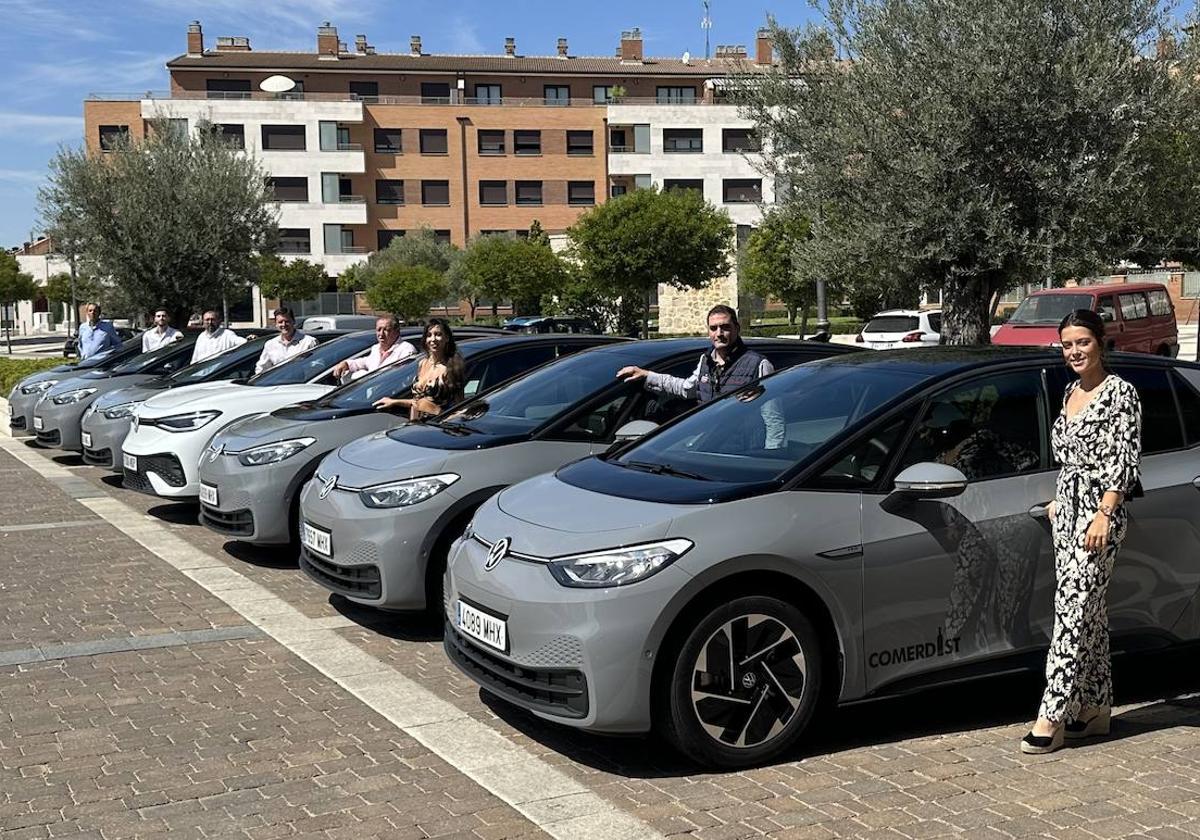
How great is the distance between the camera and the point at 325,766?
15.6 feet

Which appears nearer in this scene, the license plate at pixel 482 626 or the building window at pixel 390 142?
the license plate at pixel 482 626

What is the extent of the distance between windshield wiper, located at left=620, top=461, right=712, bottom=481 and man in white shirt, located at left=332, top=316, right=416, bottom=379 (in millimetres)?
5022

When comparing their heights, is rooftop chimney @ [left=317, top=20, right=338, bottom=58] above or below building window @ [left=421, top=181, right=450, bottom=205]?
above

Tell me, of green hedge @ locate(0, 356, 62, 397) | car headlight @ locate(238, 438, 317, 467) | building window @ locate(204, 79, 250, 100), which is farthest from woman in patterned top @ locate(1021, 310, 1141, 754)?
building window @ locate(204, 79, 250, 100)

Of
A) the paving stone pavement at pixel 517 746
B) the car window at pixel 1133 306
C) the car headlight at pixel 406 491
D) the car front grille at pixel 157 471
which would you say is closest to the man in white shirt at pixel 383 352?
the car front grille at pixel 157 471

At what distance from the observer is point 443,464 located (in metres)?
6.61

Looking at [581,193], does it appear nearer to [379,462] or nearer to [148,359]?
[148,359]

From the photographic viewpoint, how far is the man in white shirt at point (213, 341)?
14.9 metres

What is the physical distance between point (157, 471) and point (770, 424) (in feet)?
21.3

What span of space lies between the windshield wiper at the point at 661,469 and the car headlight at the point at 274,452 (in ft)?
11.0

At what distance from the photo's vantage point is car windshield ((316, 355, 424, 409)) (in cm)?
902

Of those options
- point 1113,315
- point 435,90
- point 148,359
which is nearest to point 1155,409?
point 148,359

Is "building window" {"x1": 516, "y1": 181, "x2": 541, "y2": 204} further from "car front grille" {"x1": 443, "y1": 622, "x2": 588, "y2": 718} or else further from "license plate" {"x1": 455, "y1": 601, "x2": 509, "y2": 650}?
"car front grille" {"x1": 443, "y1": 622, "x2": 588, "y2": 718}

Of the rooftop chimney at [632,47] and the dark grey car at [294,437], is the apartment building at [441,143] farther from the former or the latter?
the dark grey car at [294,437]
